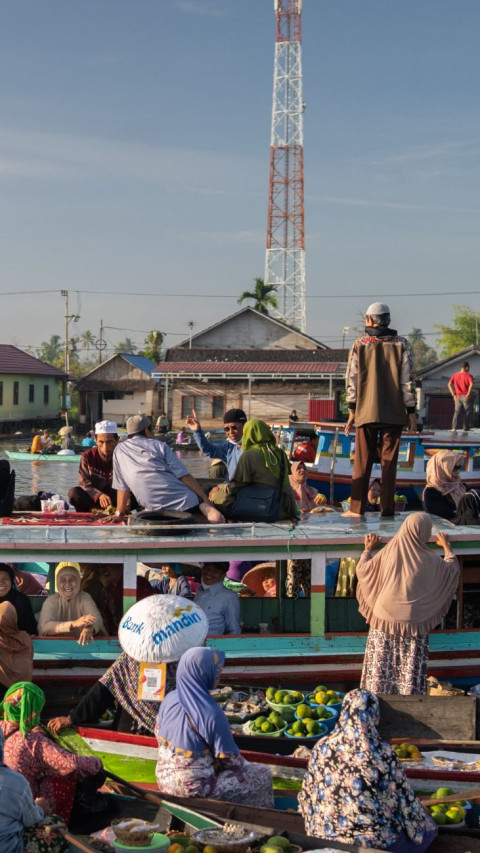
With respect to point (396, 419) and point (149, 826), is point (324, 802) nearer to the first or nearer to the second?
point (149, 826)

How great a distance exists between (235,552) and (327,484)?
15.5 metres

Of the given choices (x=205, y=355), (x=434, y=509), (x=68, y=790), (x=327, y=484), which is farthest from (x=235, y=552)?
(x=205, y=355)

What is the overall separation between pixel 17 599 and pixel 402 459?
15989mm

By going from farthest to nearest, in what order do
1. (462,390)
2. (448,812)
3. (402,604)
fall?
(462,390) → (402,604) → (448,812)

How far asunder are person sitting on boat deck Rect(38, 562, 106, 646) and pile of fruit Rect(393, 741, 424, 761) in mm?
2615

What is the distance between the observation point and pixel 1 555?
773cm

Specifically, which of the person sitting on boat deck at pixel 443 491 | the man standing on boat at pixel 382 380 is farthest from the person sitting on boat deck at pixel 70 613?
the person sitting on boat deck at pixel 443 491

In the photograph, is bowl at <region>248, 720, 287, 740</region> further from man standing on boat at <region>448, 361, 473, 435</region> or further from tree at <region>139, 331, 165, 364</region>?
tree at <region>139, 331, 165, 364</region>

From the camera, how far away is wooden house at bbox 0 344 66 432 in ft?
163

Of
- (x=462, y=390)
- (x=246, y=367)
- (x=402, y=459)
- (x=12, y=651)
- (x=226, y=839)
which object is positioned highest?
(x=246, y=367)

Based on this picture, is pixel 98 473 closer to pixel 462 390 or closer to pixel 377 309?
pixel 377 309

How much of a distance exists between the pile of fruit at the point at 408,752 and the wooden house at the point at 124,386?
4212 centimetres

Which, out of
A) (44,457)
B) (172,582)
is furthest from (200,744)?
(44,457)

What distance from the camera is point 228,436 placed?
10.0 m
